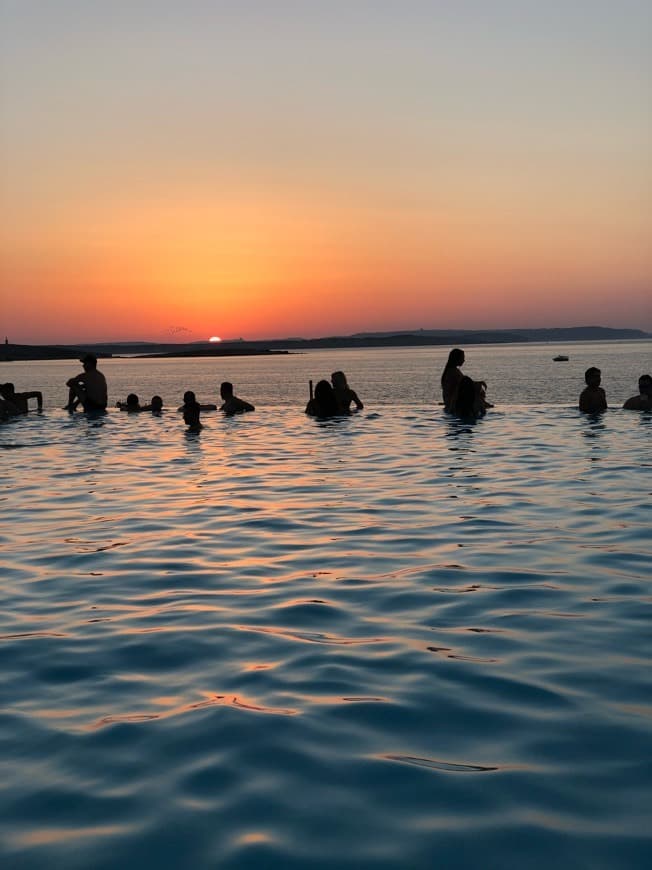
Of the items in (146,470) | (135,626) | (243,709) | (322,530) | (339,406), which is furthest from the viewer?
(339,406)

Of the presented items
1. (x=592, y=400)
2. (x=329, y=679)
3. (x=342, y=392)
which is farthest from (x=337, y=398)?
(x=329, y=679)

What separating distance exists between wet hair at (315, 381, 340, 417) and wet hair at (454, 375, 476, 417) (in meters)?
3.70

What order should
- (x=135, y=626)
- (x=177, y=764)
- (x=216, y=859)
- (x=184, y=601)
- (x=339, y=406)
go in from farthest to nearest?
(x=339, y=406), (x=184, y=601), (x=135, y=626), (x=177, y=764), (x=216, y=859)

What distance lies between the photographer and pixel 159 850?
11.6ft

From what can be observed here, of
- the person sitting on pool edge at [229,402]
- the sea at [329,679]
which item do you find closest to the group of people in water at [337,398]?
the person sitting on pool edge at [229,402]

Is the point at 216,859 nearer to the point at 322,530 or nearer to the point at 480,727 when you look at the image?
the point at 480,727

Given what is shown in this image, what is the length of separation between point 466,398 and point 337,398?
13.9 feet

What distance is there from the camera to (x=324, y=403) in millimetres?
26609

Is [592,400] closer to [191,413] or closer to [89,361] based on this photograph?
[191,413]

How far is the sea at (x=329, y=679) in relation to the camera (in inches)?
144

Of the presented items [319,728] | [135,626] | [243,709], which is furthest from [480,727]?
[135,626]

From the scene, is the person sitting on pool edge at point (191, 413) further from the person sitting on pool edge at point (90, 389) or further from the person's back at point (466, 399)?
the person's back at point (466, 399)

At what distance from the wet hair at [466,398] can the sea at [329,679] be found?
11.5 m

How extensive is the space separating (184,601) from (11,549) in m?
3.02
